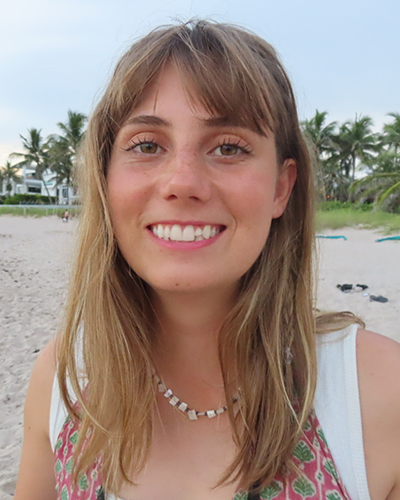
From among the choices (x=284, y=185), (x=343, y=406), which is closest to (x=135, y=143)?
(x=284, y=185)

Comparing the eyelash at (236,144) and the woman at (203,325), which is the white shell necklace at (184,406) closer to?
the woman at (203,325)

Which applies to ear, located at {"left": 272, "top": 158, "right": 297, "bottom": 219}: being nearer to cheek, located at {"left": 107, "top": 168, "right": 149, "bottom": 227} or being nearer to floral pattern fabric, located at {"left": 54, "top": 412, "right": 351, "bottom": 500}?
cheek, located at {"left": 107, "top": 168, "right": 149, "bottom": 227}

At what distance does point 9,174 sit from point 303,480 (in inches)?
3033

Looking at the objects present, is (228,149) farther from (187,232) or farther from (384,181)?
(384,181)

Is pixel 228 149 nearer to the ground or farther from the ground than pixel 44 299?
farther from the ground

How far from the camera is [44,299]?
9531 millimetres

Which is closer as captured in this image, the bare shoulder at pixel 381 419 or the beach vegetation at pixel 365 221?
the bare shoulder at pixel 381 419

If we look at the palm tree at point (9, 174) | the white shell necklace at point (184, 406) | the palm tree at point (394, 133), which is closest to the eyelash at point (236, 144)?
the white shell necklace at point (184, 406)

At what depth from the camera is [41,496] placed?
170 cm

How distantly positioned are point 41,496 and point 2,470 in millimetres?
2241

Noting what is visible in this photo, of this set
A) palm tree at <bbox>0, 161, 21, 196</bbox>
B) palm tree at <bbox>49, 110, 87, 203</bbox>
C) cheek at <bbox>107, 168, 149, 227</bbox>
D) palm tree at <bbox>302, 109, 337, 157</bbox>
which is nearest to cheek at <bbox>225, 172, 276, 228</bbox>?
cheek at <bbox>107, 168, 149, 227</bbox>

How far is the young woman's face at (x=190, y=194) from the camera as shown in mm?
1330

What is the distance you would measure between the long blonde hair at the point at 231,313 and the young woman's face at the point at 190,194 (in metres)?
0.06

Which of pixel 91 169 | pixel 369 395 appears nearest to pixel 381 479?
pixel 369 395
